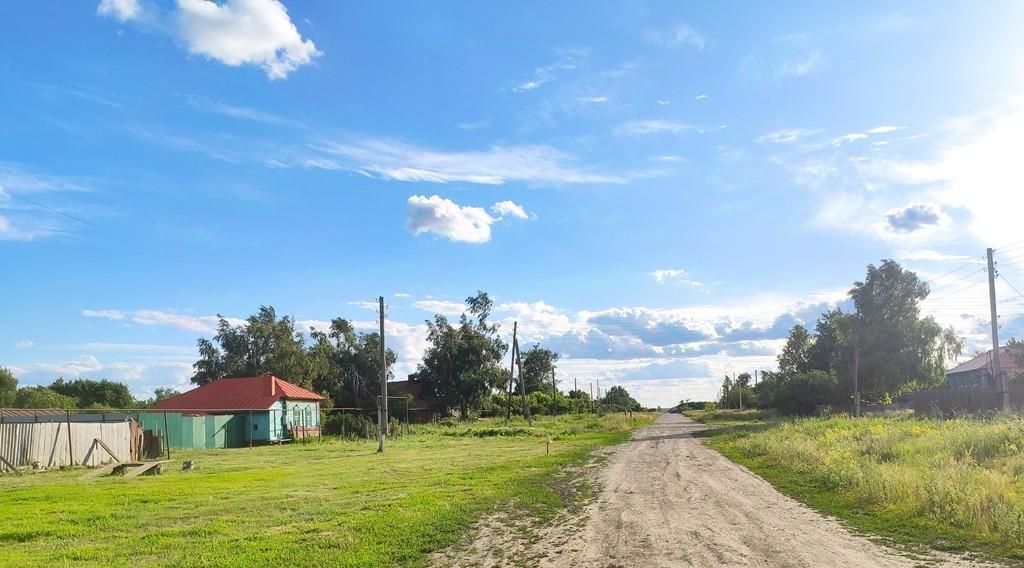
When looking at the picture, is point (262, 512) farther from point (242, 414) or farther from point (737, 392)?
point (737, 392)

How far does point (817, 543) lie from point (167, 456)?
1061 inches

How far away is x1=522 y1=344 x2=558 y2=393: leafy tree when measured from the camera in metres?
Answer: 114

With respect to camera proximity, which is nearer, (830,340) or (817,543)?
(817,543)

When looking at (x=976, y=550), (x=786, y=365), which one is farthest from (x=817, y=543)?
(x=786, y=365)

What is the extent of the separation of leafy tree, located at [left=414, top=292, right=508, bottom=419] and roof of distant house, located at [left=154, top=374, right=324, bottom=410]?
21.4 meters

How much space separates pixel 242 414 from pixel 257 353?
74.3 ft

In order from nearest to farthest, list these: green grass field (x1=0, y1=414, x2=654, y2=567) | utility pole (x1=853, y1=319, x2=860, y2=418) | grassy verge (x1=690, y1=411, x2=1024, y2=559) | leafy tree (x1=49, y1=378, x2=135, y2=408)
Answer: green grass field (x1=0, y1=414, x2=654, y2=567) < grassy verge (x1=690, y1=411, x2=1024, y2=559) < utility pole (x1=853, y1=319, x2=860, y2=418) < leafy tree (x1=49, y1=378, x2=135, y2=408)

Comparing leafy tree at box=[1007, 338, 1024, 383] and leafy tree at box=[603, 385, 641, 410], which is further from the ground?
leafy tree at box=[1007, 338, 1024, 383]

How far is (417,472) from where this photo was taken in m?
20.5

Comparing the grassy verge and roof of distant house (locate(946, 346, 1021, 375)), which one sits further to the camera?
roof of distant house (locate(946, 346, 1021, 375))

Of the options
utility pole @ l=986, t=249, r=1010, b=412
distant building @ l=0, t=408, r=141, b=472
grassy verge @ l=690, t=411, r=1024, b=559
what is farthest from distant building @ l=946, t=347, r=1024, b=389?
distant building @ l=0, t=408, r=141, b=472

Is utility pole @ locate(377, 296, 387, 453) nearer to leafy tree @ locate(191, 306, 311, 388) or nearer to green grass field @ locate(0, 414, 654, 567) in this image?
green grass field @ locate(0, 414, 654, 567)

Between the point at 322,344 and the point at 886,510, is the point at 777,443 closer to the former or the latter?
the point at 886,510

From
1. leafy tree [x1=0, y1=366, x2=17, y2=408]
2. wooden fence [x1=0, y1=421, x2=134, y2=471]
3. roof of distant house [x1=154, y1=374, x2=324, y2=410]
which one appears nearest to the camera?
wooden fence [x1=0, y1=421, x2=134, y2=471]
